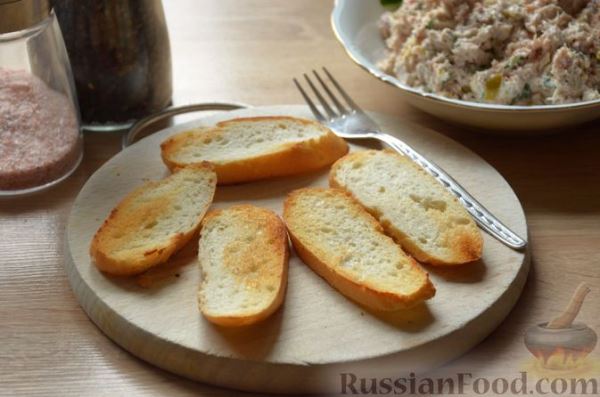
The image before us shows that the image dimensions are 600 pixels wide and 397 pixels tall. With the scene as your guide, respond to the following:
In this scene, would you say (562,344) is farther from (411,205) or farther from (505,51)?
(505,51)

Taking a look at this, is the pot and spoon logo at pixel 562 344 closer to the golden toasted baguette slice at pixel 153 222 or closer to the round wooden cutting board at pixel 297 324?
the round wooden cutting board at pixel 297 324

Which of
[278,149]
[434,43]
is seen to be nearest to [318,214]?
[278,149]

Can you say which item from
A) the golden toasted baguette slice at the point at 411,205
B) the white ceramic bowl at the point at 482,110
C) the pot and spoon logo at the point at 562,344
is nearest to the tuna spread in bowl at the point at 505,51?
the white ceramic bowl at the point at 482,110

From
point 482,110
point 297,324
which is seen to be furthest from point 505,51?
point 297,324

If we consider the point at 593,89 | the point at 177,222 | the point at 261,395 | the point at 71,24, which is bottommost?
the point at 261,395

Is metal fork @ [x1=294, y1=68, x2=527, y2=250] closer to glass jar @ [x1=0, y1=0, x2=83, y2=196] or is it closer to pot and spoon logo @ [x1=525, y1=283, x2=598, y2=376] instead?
pot and spoon logo @ [x1=525, y1=283, x2=598, y2=376]

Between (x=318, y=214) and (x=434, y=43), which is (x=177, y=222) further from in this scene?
(x=434, y=43)
